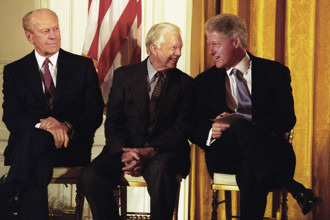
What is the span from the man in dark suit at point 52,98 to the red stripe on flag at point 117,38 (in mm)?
529

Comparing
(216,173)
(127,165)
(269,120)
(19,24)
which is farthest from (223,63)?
(19,24)

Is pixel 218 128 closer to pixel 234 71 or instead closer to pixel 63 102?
pixel 234 71

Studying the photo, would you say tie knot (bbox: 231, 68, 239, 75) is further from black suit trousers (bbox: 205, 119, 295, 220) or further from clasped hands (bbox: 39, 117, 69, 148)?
clasped hands (bbox: 39, 117, 69, 148)

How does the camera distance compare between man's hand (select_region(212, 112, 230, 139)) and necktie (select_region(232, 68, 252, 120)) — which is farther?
necktie (select_region(232, 68, 252, 120))

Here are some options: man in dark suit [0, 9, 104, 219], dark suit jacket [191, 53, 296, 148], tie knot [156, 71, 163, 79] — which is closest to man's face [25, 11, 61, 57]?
man in dark suit [0, 9, 104, 219]

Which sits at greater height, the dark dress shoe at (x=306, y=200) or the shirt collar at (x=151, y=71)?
the shirt collar at (x=151, y=71)

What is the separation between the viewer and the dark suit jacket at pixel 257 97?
301 centimetres

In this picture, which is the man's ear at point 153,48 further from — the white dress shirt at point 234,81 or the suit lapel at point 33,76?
the suit lapel at point 33,76

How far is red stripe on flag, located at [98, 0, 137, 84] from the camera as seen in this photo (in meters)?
3.86

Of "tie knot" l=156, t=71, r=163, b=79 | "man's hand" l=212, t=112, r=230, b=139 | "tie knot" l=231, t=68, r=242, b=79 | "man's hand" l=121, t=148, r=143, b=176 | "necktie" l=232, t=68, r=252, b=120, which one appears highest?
"tie knot" l=231, t=68, r=242, b=79

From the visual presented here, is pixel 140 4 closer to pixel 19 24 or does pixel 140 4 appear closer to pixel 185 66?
pixel 185 66

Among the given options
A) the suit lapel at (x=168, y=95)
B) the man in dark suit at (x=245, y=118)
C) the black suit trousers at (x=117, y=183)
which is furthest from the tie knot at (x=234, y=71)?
the black suit trousers at (x=117, y=183)

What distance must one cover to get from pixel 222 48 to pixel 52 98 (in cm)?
114

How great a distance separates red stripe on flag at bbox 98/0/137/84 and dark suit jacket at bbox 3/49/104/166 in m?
0.53
